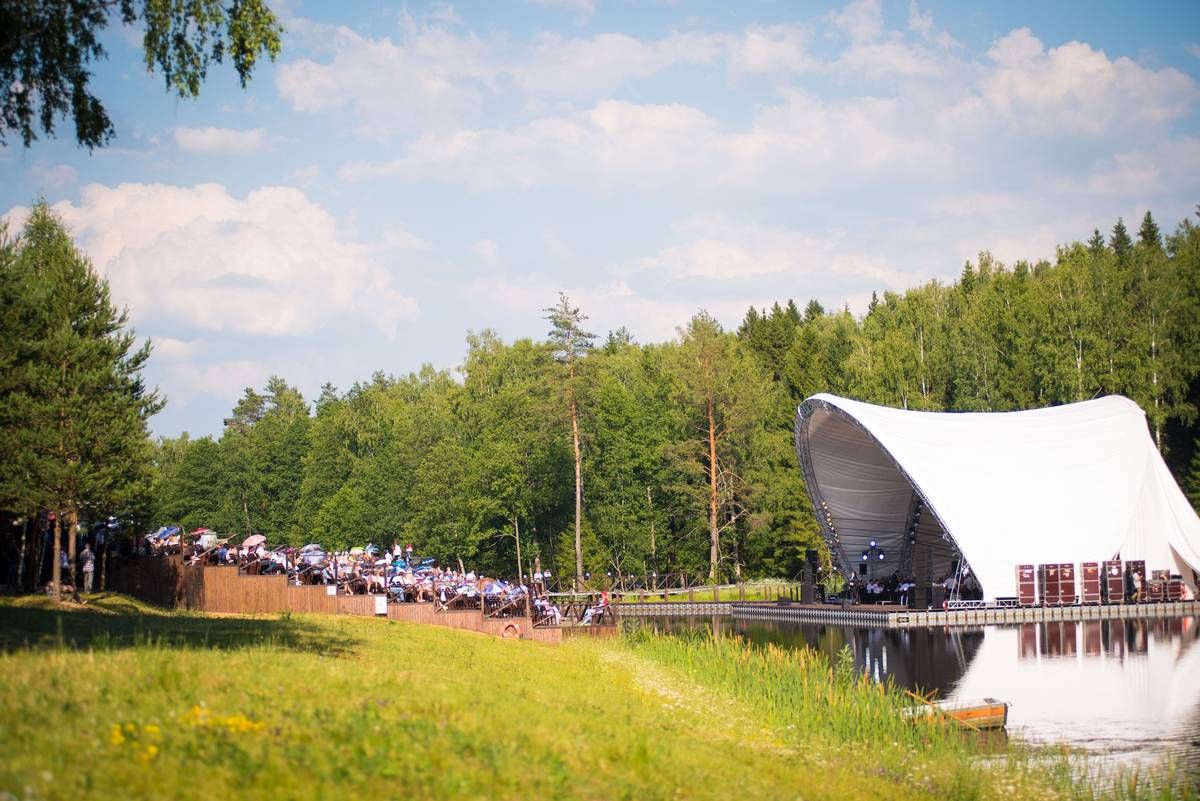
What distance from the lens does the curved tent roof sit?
3178cm

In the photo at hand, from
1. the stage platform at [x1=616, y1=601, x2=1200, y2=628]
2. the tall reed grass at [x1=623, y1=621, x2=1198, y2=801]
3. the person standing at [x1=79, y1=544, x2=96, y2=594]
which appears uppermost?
the person standing at [x1=79, y1=544, x2=96, y2=594]

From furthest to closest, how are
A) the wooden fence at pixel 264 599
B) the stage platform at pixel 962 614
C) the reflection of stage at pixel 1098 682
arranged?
1. the stage platform at pixel 962 614
2. the wooden fence at pixel 264 599
3. the reflection of stage at pixel 1098 682

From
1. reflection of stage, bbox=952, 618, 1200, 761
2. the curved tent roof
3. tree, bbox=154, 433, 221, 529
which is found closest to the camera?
reflection of stage, bbox=952, 618, 1200, 761

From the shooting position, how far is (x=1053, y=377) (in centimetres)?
4678

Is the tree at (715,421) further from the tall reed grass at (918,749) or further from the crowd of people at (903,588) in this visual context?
the tall reed grass at (918,749)

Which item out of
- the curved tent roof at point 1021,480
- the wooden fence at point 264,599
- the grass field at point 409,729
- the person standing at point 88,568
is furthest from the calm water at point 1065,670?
the person standing at point 88,568

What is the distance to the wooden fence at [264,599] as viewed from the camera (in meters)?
21.1

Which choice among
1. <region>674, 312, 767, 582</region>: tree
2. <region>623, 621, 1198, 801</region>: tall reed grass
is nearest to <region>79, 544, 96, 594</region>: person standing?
<region>623, 621, 1198, 801</region>: tall reed grass

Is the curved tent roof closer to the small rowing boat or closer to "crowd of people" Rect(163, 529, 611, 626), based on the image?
"crowd of people" Rect(163, 529, 611, 626)

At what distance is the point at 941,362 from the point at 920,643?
29400mm

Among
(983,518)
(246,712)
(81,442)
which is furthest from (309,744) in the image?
(983,518)

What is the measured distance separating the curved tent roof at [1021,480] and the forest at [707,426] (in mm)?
9366

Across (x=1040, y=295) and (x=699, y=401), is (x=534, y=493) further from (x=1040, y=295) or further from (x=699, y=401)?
(x=1040, y=295)

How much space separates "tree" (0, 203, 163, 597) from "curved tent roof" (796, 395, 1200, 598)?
20.5m
